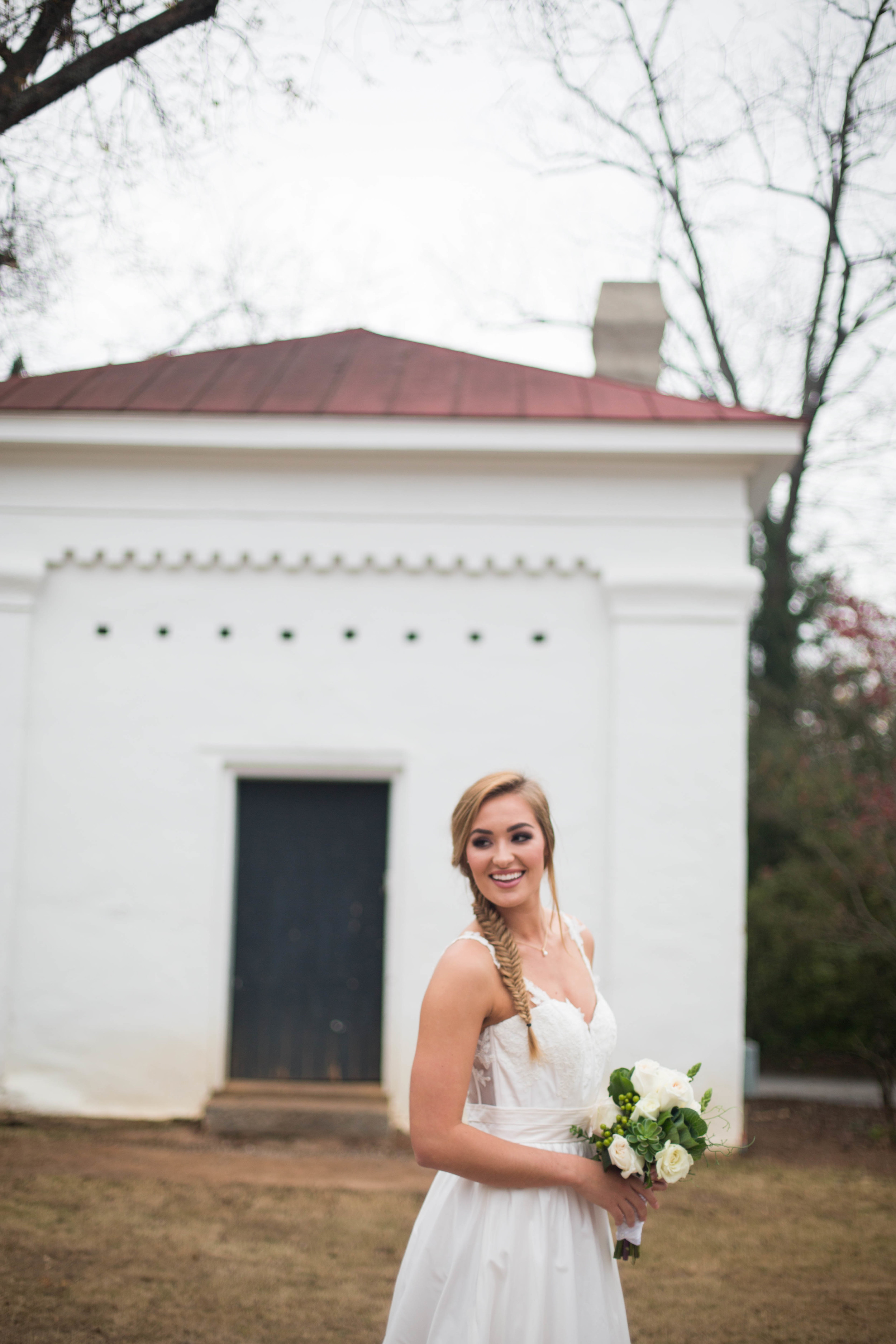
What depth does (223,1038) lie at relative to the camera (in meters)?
7.11

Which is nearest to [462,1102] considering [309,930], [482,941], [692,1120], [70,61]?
[482,941]

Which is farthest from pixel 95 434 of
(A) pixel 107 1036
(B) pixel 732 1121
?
(B) pixel 732 1121

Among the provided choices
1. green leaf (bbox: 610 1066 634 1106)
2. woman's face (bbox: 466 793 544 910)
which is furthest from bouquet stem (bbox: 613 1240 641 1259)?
woman's face (bbox: 466 793 544 910)

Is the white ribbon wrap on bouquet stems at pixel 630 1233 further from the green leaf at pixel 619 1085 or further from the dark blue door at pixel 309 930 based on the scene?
Answer: the dark blue door at pixel 309 930

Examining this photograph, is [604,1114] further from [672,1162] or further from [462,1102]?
[462,1102]

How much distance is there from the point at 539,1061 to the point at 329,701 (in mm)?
4902

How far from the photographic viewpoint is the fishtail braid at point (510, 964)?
2.44 metres

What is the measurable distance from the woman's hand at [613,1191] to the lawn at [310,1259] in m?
2.23

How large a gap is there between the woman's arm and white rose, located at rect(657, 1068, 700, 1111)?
0.22 m

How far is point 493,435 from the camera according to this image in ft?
23.3

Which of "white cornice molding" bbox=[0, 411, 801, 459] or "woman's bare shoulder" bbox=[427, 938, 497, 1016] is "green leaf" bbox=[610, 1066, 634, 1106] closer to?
"woman's bare shoulder" bbox=[427, 938, 497, 1016]

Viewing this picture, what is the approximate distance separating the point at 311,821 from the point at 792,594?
10298 mm

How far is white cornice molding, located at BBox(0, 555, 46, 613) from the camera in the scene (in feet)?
23.9

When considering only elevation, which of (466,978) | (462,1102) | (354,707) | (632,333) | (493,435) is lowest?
(462,1102)
